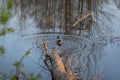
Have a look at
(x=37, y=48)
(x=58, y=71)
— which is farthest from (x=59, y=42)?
(x=58, y=71)

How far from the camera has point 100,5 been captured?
667 inches

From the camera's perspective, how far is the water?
30.8 ft

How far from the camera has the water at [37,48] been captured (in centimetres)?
940

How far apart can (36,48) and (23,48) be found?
1.49 feet

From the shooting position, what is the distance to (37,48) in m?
11.0

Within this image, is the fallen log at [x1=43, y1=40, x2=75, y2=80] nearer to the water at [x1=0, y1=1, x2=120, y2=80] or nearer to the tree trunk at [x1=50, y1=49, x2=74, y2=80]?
the tree trunk at [x1=50, y1=49, x2=74, y2=80]

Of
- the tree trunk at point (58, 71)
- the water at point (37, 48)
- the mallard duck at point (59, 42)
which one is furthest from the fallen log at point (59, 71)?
the mallard duck at point (59, 42)

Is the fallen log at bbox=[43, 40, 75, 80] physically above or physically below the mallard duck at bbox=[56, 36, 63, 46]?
below

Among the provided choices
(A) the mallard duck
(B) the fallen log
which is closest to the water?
(A) the mallard duck

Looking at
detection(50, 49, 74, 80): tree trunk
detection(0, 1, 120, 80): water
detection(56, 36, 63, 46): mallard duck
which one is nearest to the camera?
detection(50, 49, 74, 80): tree trunk


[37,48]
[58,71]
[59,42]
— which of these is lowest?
[58,71]

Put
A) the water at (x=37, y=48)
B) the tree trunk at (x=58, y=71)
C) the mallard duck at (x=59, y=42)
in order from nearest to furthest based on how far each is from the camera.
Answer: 1. the tree trunk at (x=58, y=71)
2. the water at (x=37, y=48)
3. the mallard duck at (x=59, y=42)

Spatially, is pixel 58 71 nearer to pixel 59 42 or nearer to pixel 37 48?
pixel 37 48

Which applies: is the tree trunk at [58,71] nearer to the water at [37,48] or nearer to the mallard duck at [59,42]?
the water at [37,48]
